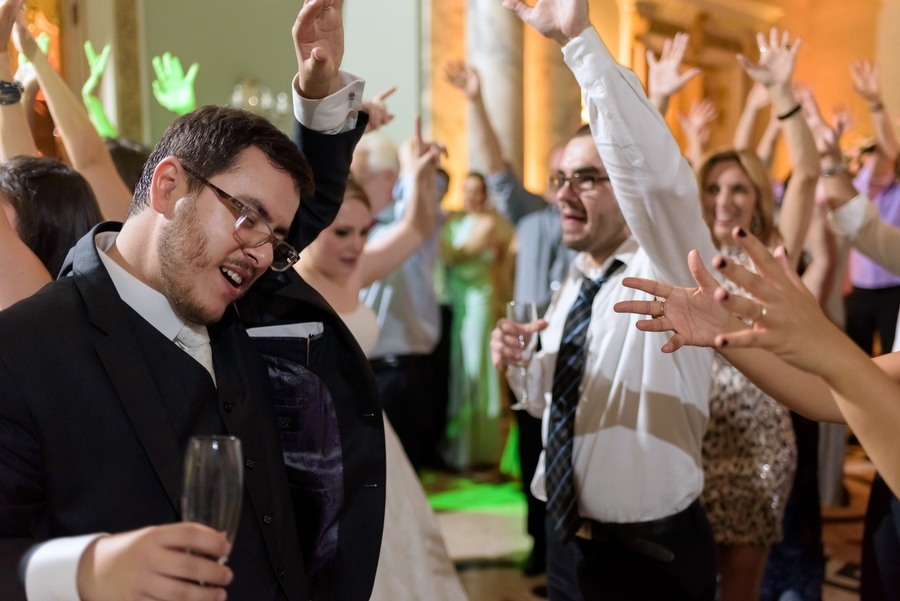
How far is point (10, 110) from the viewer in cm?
173

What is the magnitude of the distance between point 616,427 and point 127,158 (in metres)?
1.66

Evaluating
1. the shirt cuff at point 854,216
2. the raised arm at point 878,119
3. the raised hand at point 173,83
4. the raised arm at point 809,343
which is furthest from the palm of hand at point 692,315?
the raised arm at point 878,119

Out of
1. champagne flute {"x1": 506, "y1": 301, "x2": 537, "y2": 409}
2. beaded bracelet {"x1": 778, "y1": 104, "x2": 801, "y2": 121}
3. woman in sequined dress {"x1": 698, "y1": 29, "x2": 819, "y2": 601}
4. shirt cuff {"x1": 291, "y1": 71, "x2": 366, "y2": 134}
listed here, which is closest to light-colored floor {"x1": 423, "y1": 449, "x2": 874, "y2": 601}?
woman in sequined dress {"x1": 698, "y1": 29, "x2": 819, "y2": 601}

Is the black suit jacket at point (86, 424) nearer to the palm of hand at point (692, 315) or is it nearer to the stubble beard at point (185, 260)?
the stubble beard at point (185, 260)

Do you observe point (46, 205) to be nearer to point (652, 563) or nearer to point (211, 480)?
point (211, 480)

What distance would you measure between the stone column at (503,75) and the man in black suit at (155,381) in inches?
196

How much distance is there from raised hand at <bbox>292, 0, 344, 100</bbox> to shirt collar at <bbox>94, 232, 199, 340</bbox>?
19.6 inches

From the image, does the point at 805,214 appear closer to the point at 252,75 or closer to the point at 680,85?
the point at 680,85

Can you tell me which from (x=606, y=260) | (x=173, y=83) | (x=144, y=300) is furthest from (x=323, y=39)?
(x=173, y=83)

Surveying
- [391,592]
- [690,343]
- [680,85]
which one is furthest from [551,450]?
[680,85]

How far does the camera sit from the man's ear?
3.82ft

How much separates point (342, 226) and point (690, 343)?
1380 mm

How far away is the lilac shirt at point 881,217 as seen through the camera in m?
4.01

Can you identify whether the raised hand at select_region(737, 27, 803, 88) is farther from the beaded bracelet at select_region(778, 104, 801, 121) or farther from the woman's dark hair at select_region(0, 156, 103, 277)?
the woman's dark hair at select_region(0, 156, 103, 277)
